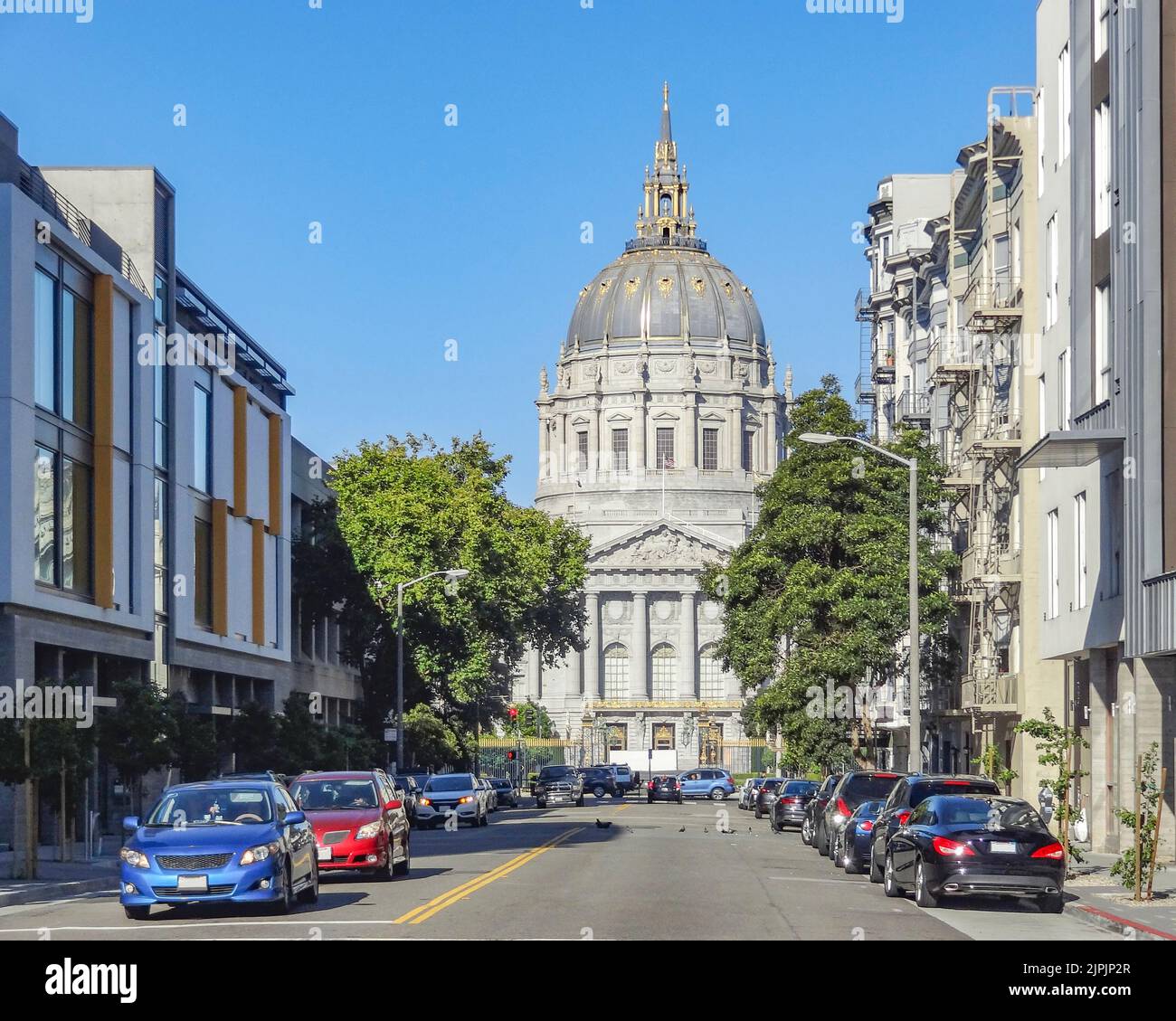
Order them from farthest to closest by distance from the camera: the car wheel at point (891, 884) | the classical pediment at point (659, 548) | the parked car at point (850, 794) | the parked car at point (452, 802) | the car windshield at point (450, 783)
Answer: the classical pediment at point (659, 548)
the car windshield at point (450, 783)
the parked car at point (452, 802)
the parked car at point (850, 794)
the car wheel at point (891, 884)

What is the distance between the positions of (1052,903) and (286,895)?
8494 mm

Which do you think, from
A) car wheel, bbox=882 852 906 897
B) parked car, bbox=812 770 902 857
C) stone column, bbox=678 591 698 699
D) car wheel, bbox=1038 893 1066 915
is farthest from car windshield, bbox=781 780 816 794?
stone column, bbox=678 591 698 699

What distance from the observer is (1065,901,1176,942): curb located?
779 inches

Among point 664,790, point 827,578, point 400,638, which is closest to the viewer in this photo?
point 827,578

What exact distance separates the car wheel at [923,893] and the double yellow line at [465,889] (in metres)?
5.23

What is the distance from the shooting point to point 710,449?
181500 mm

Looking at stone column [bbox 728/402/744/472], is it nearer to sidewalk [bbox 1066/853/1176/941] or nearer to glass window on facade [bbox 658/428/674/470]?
glass window on facade [bbox 658/428/674/470]

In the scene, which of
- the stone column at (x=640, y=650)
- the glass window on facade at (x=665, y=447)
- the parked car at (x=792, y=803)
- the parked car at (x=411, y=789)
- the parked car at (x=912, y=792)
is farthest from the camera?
the glass window on facade at (x=665, y=447)

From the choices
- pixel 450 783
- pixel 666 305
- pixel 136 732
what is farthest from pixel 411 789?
pixel 666 305

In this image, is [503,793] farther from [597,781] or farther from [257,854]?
[257,854]

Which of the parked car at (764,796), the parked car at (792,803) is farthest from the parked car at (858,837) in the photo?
the parked car at (764,796)

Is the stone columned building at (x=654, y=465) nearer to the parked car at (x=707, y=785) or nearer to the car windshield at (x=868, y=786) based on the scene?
the parked car at (x=707, y=785)

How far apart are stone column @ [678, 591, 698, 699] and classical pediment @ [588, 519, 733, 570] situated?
3058 mm

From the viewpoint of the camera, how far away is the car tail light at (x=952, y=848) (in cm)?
2267
